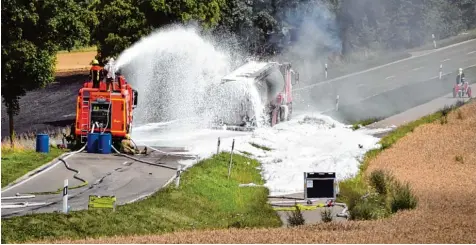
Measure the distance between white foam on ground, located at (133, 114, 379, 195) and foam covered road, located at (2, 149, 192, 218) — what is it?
9.39 ft

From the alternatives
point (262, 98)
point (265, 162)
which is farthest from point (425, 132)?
point (265, 162)

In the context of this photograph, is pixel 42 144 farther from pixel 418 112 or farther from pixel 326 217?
pixel 418 112

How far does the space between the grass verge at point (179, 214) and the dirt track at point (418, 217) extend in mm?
1792

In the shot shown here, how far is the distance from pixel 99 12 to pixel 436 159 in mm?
28548

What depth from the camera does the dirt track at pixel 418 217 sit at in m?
23.5

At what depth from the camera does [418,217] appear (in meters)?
27.5

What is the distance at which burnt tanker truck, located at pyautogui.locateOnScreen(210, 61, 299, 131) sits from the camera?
54494 millimetres

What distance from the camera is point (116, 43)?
6362 centimetres

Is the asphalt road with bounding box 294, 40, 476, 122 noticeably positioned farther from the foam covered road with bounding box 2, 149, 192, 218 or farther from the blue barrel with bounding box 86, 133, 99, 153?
the foam covered road with bounding box 2, 149, 192, 218

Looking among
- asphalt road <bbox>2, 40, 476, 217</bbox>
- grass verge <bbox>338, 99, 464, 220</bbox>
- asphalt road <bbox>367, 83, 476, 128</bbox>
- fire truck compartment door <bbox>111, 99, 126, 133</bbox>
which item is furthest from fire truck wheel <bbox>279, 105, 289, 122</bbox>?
fire truck compartment door <bbox>111, 99, 126, 133</bbox>

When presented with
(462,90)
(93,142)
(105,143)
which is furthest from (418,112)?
(93,142)

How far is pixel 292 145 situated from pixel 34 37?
13657 millimetres

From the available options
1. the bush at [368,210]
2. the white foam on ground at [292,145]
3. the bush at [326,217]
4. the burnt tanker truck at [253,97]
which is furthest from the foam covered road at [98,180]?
the burnt tanker truck at [253,97]

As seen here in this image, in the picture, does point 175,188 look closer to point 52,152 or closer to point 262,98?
point 52,152
